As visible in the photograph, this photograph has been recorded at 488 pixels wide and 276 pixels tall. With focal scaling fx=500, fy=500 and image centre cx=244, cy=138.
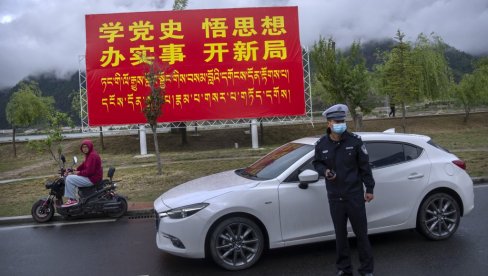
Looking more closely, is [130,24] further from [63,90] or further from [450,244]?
[63,90]

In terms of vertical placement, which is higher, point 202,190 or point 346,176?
point 346,176

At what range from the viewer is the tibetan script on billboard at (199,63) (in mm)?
22578

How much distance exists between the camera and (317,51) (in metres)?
25.6

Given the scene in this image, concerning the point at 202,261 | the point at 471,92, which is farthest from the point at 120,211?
the point at 471,92

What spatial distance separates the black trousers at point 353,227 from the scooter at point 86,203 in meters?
5.22

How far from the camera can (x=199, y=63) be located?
22.9 meters

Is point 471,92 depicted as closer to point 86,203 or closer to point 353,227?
A: point 86,203

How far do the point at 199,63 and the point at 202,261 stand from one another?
58.0 feet

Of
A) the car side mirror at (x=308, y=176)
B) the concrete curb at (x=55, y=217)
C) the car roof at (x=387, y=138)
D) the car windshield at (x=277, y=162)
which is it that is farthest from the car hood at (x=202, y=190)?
the concrete curb at (x=55, y=217)

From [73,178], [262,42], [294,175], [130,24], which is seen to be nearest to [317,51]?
[262,42]

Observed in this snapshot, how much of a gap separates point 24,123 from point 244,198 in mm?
26966

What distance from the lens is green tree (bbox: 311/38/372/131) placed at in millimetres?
24797

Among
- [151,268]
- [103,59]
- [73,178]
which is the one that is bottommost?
[151,268]

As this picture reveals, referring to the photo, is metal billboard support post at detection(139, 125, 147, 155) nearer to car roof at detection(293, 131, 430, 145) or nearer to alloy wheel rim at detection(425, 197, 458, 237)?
car roof at detection(293, 131, 430, 145)
